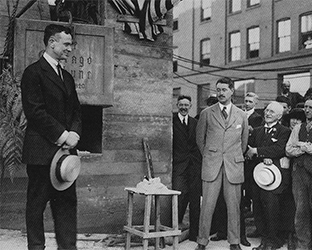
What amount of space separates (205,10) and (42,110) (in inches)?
1129

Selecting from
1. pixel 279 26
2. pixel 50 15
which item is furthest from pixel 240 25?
pixel 50 15

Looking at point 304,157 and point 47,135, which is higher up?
point 47,135

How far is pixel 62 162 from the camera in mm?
4324

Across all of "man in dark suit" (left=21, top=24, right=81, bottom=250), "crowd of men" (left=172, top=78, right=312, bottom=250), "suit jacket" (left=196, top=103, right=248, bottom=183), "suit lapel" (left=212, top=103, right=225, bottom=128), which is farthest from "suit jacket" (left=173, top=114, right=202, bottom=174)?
"man in dark suit" (left=21, top=24, right=81, bottom=250)

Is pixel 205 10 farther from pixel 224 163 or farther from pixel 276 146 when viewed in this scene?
pixel 224 163

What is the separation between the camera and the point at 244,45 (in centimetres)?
2836

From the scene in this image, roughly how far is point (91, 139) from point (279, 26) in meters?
21.5

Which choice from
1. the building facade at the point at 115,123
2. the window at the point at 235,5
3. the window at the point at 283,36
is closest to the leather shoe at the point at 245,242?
the building facade at the point at 115,123

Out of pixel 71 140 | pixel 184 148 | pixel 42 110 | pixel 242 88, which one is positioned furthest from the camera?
pixel 242 88

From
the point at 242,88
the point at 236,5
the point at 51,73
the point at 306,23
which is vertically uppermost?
the point at 236,5

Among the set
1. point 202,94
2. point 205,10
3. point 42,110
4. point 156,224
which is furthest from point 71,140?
point 205,10

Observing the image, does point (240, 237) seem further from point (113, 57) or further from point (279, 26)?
point (279, 26)

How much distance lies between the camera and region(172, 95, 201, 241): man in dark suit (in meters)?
7.09

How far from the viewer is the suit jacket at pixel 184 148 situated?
7152 millimetres
